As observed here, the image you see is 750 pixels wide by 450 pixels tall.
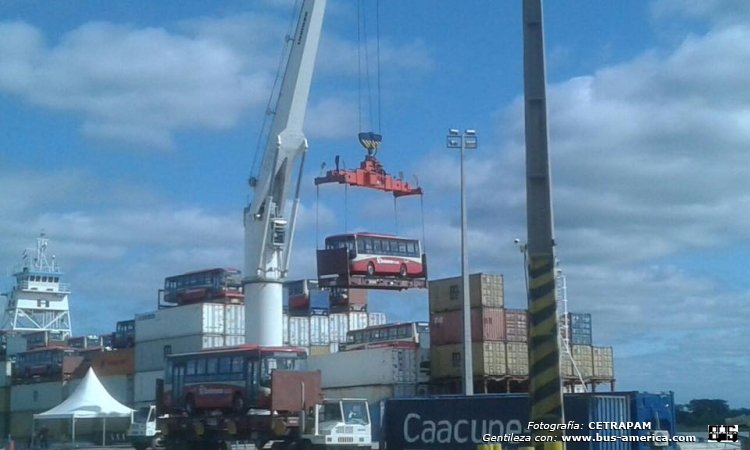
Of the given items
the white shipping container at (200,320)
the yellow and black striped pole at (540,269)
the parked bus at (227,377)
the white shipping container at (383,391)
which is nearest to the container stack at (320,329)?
the white shipping container at (200,320)

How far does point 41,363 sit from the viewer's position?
213 feet

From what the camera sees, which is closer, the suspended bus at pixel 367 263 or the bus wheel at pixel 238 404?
the bus wheel at pixel 238 404

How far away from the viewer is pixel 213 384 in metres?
33.9

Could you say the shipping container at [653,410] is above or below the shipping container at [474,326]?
below

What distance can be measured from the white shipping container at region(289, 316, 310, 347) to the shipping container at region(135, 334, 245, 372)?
10.4 ft

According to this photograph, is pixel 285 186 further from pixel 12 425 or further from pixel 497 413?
pixel 12 425

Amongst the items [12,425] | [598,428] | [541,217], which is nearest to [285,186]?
[598,428]

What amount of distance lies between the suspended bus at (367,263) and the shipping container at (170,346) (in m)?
6.10

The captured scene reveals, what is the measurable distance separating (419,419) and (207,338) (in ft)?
91.7

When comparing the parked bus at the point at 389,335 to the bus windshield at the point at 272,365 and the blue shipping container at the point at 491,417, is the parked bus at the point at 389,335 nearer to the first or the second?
the bus windshield at the point at 272,365

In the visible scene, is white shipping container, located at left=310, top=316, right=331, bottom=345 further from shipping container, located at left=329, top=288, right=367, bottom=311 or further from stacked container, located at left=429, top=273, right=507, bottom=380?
stacked container, located at left=429, top=273, right=507, bottom=380

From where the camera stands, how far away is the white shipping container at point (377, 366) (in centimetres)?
4362

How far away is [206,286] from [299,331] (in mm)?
6320

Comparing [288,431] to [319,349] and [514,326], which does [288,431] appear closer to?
[514,326]
